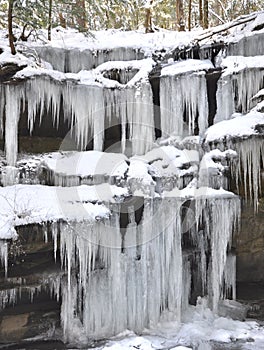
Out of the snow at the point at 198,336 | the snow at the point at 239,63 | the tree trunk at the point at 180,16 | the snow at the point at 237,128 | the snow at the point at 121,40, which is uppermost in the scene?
the tree trunk at the point at 180,16

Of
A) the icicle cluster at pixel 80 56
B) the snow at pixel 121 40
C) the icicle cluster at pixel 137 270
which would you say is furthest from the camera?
the snow at pixel 121 40

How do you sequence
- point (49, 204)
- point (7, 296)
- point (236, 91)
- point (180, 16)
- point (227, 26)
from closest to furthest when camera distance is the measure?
point (7, 296) → point (49, 204) → point (236, 91) → point (227, 26) → point (180, 16)

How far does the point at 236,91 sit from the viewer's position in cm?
704

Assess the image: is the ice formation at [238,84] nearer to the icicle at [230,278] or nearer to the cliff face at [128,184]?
the cliff face at [128,184]

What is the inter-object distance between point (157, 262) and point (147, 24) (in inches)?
326

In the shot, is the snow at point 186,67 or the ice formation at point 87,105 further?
the snow at point 186,67

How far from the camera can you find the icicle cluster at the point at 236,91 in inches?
268

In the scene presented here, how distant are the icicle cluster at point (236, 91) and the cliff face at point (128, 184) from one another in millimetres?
21

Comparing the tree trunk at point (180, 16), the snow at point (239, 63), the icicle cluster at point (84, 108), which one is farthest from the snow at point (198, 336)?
the tree trunk at point (180, 16)

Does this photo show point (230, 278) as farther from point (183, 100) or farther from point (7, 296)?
→ point (7, 296)

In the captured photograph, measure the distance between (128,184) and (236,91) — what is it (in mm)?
3086

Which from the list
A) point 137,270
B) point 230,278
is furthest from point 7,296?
point 230,278

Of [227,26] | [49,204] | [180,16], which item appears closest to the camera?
[49,204]

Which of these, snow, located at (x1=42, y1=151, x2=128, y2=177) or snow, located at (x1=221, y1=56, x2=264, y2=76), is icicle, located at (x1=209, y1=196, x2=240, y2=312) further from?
snow, located at (x1=221, y1=56, x2=264, y2=76)
